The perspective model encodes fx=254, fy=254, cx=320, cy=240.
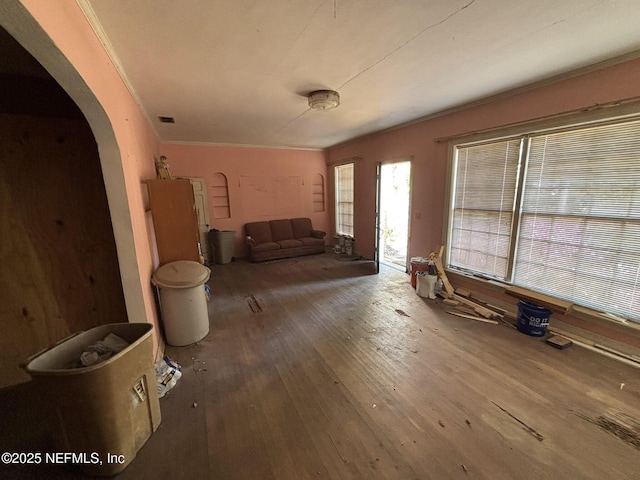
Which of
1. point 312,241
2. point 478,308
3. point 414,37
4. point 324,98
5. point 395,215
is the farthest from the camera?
point 395,215

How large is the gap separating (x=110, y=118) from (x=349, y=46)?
1.83 metres

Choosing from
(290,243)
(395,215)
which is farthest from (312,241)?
(395,215)

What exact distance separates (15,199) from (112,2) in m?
1.53

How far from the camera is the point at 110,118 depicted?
1757mm

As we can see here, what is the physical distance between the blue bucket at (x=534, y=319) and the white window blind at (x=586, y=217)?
14.0 inches

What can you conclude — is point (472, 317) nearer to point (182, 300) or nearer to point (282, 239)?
point (182, 300)

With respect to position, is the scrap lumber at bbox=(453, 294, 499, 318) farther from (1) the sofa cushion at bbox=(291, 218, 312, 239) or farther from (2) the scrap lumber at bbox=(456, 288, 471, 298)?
(1) the sofa cushion at bbox=(291, 218, 312, 239)

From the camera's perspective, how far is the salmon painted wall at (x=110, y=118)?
121 cm

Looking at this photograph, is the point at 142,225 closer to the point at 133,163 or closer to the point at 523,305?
the point at 133,163

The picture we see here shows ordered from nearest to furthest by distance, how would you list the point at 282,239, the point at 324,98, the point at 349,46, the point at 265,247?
the point at 349,46 → the point at 324,98 → the point at 265,247 → the point at 282,239

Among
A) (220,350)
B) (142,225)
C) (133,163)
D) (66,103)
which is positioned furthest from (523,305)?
(66,103)

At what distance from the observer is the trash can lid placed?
2.51m

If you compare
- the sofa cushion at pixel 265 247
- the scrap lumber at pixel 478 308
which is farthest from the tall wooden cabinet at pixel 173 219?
the scrap lumber at pixel 478 308

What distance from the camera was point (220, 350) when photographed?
8.67 feet
